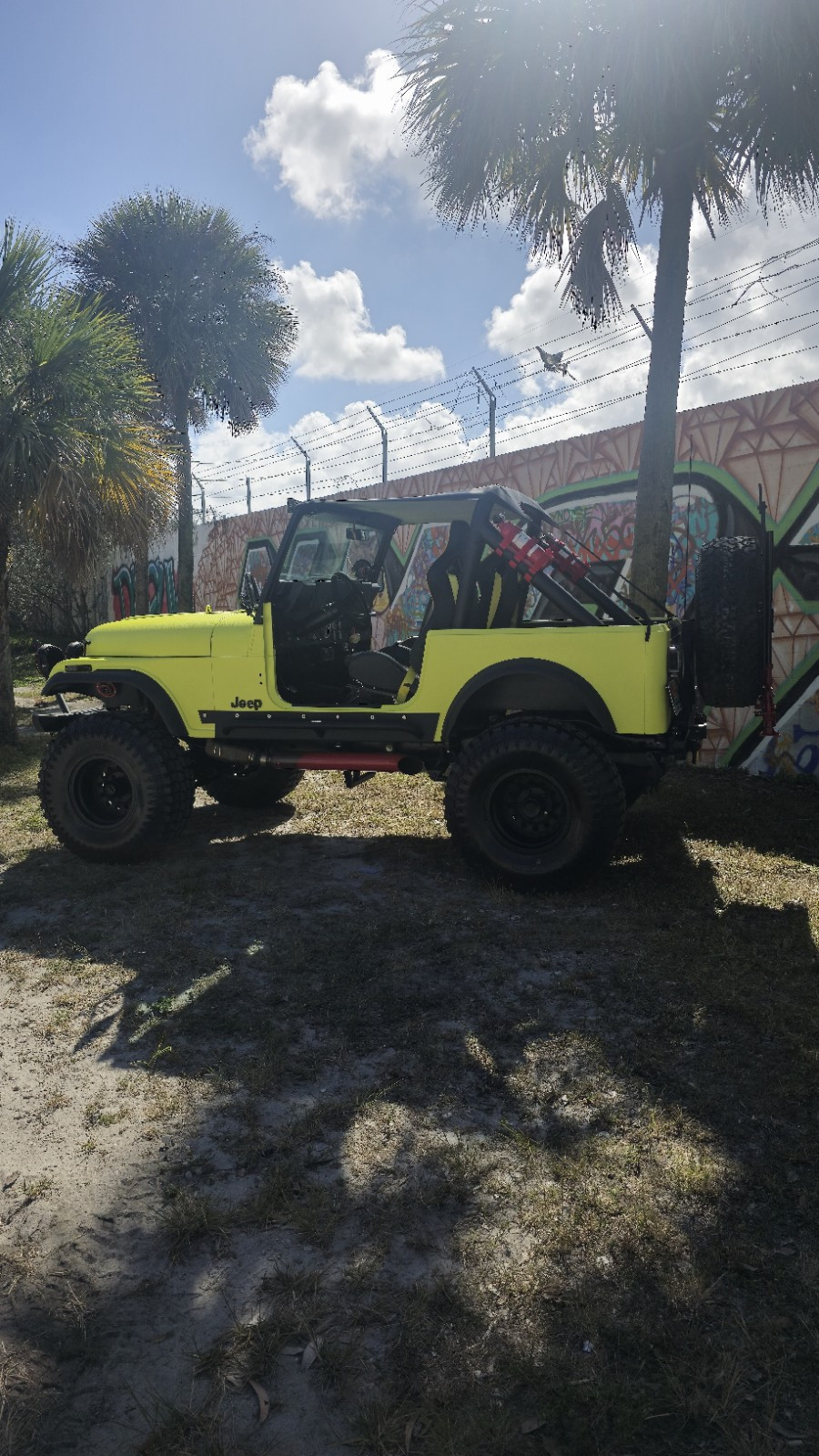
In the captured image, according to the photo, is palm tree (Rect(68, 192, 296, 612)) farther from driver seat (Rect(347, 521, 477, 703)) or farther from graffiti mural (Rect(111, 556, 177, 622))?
driver seat (Rect(347, 521, 477, 703))

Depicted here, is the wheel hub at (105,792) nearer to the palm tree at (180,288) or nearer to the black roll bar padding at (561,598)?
the black roll bar padding at (561,598)

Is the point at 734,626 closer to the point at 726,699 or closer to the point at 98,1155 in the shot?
the point at 726,699

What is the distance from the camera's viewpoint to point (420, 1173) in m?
2.51

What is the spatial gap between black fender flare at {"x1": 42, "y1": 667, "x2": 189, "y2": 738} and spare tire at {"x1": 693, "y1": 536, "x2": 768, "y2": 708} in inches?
128

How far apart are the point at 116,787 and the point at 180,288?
50.8ft

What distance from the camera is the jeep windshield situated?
5.61 metres

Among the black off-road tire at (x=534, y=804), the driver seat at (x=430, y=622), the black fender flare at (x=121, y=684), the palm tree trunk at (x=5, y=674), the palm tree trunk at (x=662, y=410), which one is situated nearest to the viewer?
the black off-road tire at (x=534, y=804)

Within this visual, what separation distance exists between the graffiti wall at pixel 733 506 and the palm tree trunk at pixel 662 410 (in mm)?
499

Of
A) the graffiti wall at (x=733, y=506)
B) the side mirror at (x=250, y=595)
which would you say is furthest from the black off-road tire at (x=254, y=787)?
the side mirror at (x=250, y=595)

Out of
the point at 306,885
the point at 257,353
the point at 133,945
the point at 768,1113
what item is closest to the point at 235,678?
the point at 306,885

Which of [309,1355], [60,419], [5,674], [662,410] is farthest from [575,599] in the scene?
[5,674]

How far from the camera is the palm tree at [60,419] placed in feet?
30.9

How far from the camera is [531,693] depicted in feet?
16.5

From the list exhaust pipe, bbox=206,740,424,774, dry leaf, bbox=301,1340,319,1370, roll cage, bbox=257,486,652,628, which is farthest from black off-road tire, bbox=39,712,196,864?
dry leaf, bbox=301,1340,319,1370
